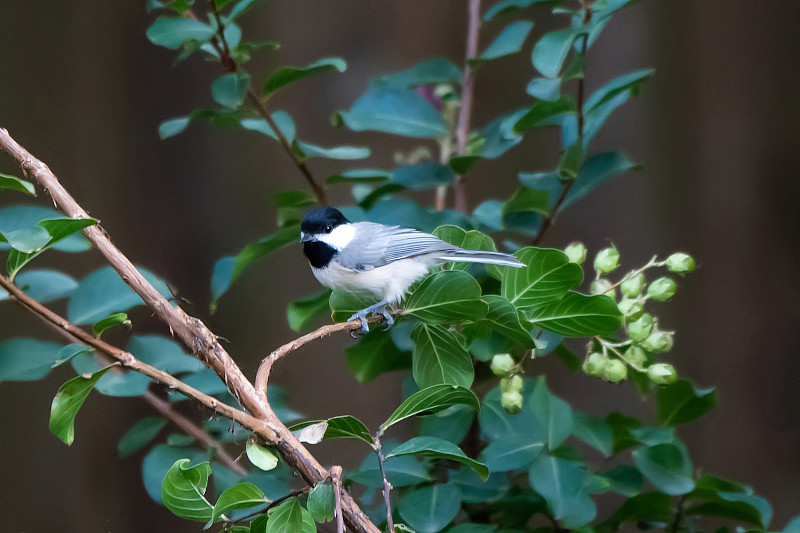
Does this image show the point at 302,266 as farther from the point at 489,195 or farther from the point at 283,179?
the point at 489,195

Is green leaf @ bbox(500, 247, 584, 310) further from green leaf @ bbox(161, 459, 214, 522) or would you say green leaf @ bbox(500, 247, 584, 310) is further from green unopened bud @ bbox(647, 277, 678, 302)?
green leaf @ bbox(161, 459, 214, 522)

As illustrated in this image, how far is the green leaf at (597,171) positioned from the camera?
1.10 meters

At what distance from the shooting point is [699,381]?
5.24 ft

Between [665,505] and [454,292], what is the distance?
453mm

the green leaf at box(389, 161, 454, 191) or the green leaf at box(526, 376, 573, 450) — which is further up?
the green leaf at box(389, 161, 454, 191)

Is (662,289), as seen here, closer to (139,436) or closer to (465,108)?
(465,108)

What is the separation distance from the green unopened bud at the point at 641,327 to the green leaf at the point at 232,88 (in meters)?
0.65

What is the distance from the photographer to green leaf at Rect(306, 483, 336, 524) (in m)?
0.59

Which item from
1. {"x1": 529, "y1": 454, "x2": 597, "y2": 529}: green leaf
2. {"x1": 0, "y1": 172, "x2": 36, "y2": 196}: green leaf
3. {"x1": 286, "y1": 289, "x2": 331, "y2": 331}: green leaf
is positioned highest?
{"x1": 0, "y1": 172, "x2": 36, "y2": 196}: green leaf

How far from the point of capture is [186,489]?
0.63m

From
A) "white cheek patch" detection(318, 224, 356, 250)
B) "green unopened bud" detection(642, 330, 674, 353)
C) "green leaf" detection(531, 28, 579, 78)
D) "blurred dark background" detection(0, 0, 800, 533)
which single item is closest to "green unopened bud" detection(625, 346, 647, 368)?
"green unopened bud" detection(642, 330, 674, 353)

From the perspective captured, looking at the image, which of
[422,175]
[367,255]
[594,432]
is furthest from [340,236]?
[594,432]

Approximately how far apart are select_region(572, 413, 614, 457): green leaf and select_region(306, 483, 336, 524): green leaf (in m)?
0.47

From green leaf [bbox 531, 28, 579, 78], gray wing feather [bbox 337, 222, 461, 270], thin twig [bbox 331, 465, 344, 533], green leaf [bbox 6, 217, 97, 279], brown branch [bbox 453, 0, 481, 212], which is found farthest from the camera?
brown branch [bbox 453, 0, 481, 212]
